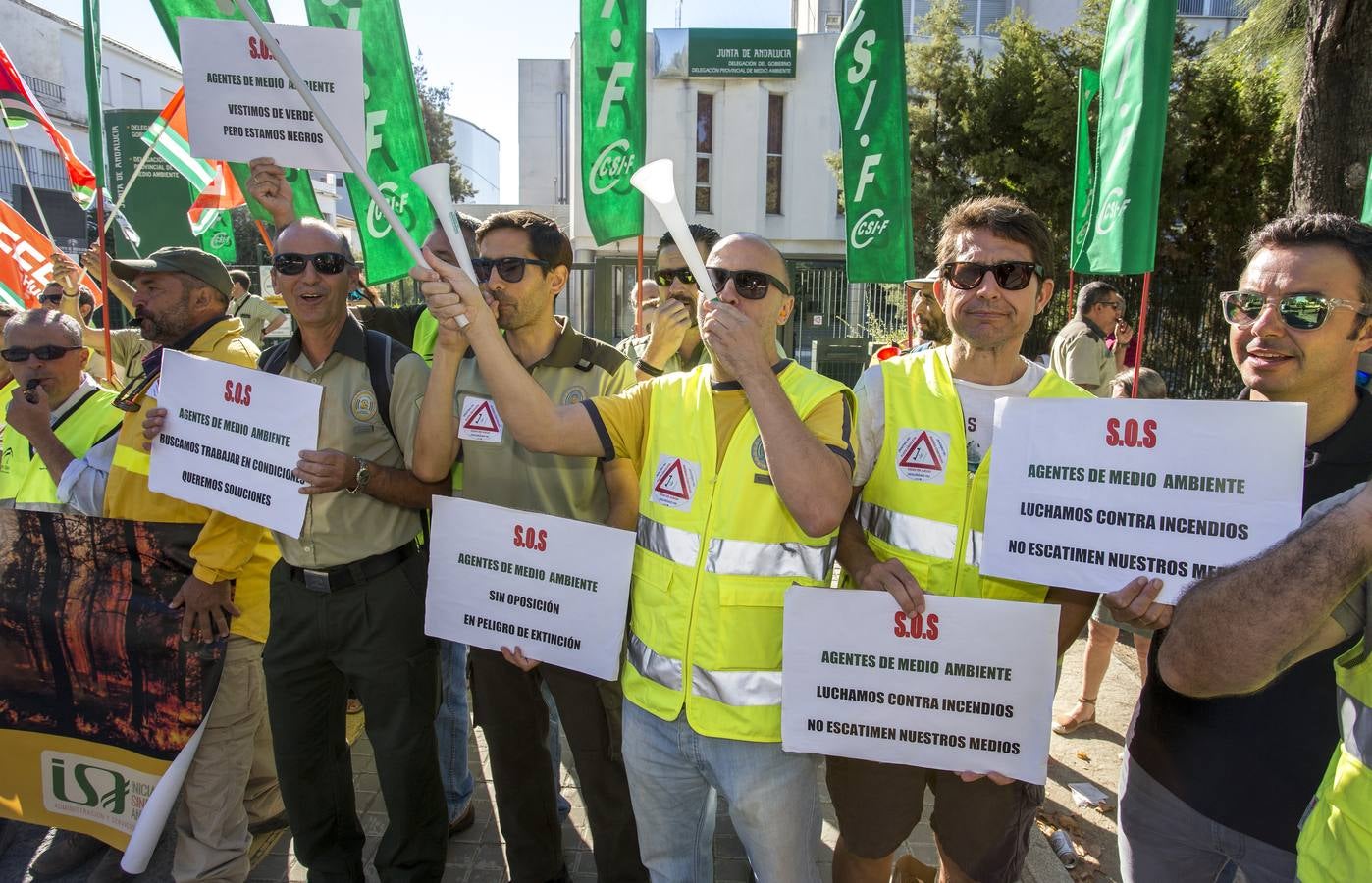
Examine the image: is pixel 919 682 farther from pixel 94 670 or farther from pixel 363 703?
pixel 94 670

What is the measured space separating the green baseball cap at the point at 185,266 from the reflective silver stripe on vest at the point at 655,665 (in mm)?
2324

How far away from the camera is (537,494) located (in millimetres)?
2949

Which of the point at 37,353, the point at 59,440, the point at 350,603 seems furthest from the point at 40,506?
the point at 350,603

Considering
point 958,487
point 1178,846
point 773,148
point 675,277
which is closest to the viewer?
point 1178,846

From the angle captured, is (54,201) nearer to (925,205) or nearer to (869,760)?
(925,205)

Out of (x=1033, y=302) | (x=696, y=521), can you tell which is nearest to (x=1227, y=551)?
(x=1033, y=302)

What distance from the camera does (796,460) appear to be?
2.02m

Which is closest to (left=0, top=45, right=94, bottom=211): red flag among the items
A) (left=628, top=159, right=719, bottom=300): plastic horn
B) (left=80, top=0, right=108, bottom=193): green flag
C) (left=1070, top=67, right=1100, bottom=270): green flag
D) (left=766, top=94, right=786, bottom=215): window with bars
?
(left=80, top=0, right=108, bottom=193): green flag

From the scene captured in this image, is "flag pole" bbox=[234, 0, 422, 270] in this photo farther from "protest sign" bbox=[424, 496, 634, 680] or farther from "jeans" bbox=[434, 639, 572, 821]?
"jeans" bbox=[434, 639, 572, 821]

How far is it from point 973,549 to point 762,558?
0.58 metres

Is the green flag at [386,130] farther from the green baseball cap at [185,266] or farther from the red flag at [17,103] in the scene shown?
the red flag at [17,103]

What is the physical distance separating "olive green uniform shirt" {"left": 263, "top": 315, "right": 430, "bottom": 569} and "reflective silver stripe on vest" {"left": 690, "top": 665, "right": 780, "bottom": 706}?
1.32 m

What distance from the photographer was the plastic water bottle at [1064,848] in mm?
3365

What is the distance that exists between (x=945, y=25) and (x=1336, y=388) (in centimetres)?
1664
